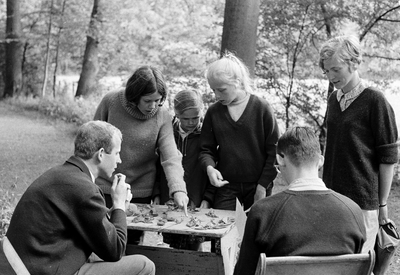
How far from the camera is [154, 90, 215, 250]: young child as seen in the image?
437cm

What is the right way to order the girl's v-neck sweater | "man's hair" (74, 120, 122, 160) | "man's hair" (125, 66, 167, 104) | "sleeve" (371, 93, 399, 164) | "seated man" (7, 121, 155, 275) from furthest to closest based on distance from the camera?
the girl's v-neck sweater < "man's hair" (125, 66, 167, 104) < "sleeve" (371, 93, 399, 164) < "man's hair" (74, 120, 122, 160) < "seated man" (7, 121, 155, 275)

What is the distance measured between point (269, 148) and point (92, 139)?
144cm

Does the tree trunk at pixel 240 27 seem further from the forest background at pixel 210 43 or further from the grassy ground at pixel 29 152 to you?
the grassy ground at pixel 29 152

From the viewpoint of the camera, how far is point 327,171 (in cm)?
379

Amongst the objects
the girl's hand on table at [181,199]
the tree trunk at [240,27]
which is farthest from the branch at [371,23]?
the girl's hand on table at [181,199]

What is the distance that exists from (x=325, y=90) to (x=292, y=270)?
21.9 ft

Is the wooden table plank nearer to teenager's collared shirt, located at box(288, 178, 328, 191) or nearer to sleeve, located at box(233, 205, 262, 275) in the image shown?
sleeve, located at box(233, 205, 262, 275)

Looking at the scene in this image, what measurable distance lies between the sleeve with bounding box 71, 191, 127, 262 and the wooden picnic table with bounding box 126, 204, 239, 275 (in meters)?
0.52

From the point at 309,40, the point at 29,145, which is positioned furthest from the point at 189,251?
the point at 29,145

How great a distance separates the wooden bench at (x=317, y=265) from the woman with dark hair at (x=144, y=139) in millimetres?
1650

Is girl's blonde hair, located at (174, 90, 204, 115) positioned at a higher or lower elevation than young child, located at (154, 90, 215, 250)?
higher

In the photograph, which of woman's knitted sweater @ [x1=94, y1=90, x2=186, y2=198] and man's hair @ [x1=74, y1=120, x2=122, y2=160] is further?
woman's knitted sweater @ [x1=94, y1=90, x2=186, y2=198]

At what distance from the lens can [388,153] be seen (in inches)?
138

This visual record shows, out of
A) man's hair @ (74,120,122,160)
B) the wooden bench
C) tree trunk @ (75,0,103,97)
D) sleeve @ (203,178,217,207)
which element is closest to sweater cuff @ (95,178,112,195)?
sleeve @ (203,178,217,207)
